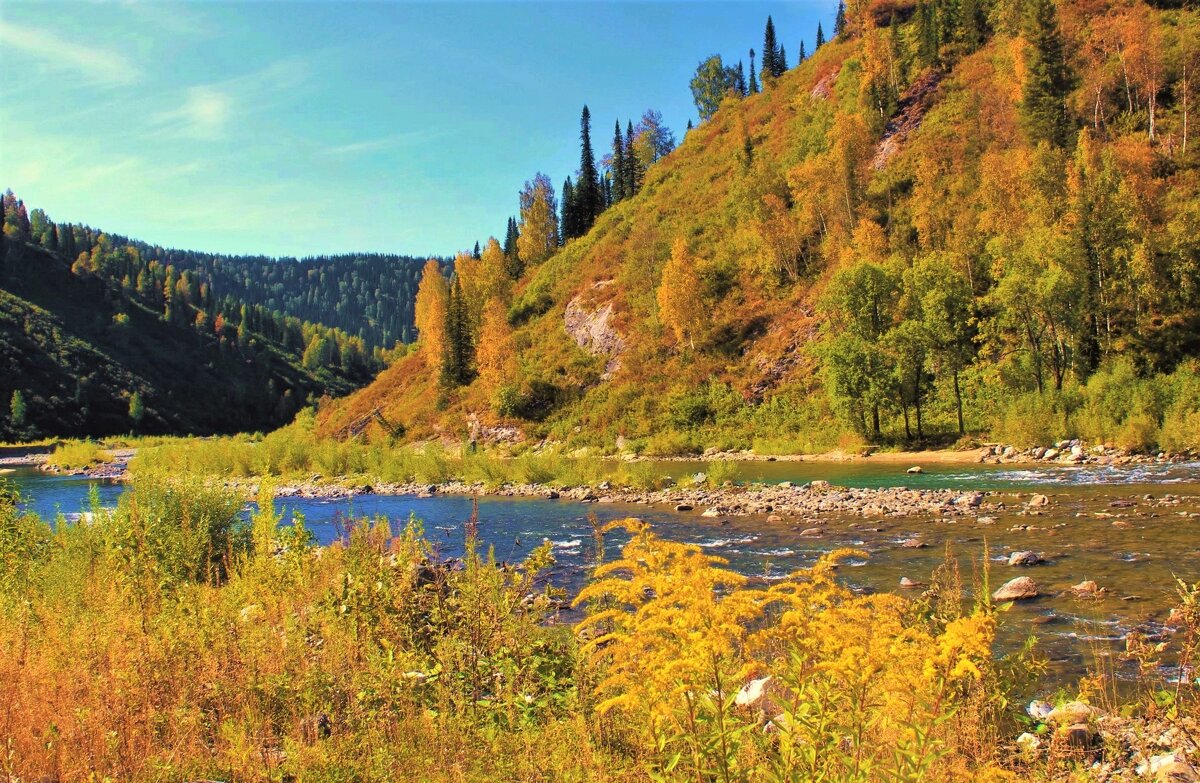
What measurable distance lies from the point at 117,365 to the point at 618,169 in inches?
4442

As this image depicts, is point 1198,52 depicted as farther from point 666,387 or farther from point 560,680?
point 560,680

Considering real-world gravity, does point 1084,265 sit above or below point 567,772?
above

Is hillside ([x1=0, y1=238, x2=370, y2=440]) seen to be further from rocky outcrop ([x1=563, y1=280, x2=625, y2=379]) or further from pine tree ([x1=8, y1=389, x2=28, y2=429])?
rocky outcrop ([x1=563, y1=280, x2=625, y2=379])

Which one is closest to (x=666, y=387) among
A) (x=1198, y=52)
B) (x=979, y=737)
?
(x=1198, y=52)

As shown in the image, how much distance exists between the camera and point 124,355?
140 meters

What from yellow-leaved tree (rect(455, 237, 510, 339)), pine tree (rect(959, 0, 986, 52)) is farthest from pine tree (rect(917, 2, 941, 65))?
yellow-leaved tree (rect(455, 237, 510, 339))

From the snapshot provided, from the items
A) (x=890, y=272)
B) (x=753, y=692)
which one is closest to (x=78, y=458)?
(x=890, y=272)

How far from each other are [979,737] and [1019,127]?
61654 mm

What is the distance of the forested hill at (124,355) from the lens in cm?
11738

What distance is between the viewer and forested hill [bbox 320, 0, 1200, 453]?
3559 cm

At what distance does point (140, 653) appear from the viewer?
5500 millimetres

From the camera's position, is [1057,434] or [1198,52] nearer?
[1057,434]

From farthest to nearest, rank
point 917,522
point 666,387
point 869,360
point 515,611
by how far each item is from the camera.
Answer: point 666,387 → point 869,360 → point 917,522 → point 515,611

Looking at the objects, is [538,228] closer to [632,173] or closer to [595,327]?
[632,173]
